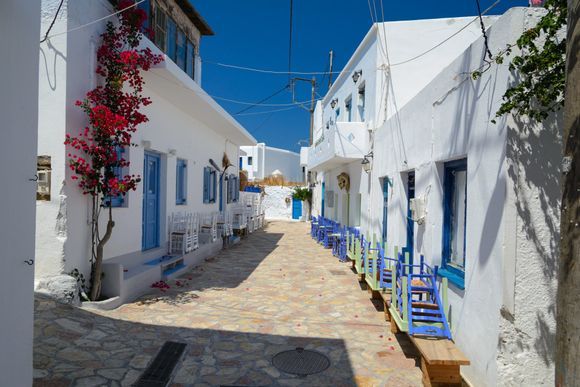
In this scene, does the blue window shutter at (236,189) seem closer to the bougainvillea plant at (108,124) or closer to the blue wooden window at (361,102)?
the blue wooden window at (361,102)

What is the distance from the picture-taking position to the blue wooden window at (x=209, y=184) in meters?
12.4

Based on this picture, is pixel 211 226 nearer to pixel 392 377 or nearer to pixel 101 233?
pixel 101 233

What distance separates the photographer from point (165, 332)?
514cm

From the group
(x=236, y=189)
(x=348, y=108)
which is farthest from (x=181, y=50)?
(x=236, y=189)

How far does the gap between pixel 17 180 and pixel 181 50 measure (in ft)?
29.9

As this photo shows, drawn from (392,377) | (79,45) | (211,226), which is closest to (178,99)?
(79,45)

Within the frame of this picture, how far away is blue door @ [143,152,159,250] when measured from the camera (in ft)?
27.2

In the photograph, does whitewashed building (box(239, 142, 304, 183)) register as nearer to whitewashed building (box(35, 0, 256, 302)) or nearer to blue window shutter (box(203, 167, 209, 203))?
blue window shutter (box(203, 167, 209, 203))

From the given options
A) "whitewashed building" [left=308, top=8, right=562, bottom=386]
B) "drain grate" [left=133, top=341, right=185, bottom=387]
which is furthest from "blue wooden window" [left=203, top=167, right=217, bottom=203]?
"drain grate" [left=133, top=341, right=185, bottom=387]

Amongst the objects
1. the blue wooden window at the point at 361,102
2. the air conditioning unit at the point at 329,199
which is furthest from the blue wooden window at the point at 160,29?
the air conditioning unit at the point at 329,199

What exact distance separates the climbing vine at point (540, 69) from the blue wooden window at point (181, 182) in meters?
8.36

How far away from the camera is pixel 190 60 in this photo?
465 inches

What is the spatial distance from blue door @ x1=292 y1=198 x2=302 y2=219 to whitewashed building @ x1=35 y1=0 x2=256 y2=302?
14.4 metres

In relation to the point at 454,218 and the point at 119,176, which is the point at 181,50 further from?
the point at 454,218
